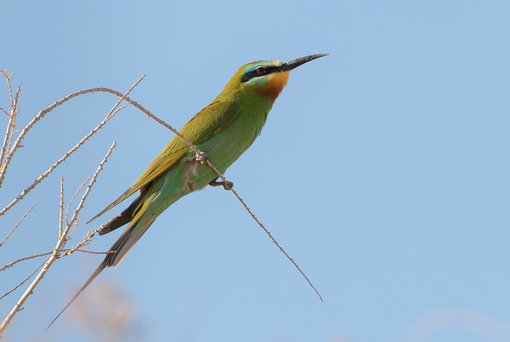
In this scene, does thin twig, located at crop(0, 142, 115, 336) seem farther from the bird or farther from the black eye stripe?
→ the black eye stripe

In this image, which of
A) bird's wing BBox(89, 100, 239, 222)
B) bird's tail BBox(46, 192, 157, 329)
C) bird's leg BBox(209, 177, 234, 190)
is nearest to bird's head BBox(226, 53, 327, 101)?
bird's wing BBox(89, 100, 239, 222)

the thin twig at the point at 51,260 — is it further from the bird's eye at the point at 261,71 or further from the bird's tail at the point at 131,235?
the bird's eye at the point at 261,71

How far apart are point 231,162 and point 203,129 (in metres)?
0.24

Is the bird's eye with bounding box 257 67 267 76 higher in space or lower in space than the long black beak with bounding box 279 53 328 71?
higher

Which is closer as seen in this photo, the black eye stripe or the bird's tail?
the bird's tail

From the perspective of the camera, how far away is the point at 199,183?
3941 mm

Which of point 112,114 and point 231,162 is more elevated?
point 231,162

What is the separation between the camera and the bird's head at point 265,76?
171 inches

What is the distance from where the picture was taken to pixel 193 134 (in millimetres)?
4082

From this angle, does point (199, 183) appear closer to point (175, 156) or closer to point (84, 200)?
point (175, 156)

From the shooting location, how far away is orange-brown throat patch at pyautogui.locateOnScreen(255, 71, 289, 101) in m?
4.35

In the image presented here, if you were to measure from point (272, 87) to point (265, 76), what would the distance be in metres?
0.11

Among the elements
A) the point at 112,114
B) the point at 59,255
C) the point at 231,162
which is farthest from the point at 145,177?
the point at 59,255

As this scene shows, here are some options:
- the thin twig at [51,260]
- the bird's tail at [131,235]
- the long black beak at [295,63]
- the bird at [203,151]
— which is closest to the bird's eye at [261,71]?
the bird at [203,151]
